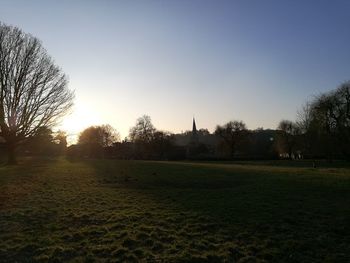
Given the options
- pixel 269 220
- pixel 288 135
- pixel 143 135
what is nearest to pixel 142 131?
pixel 143 135

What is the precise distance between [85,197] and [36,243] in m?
8.66

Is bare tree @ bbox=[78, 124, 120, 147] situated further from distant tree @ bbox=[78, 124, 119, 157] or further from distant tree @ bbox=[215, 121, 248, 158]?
distant tree @ bbox=[215, 121, 248, 158]

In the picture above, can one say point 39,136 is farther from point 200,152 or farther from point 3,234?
point 200,152

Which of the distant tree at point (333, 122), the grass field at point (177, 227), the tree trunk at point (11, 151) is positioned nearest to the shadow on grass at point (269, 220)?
the grass field at point (177, 227)

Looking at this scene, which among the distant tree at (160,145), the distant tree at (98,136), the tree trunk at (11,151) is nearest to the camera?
the tree trunk at (11,151)

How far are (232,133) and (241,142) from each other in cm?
412

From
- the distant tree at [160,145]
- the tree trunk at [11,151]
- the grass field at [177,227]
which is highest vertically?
the distant tree at [160,145]

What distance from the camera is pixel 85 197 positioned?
62.7ft

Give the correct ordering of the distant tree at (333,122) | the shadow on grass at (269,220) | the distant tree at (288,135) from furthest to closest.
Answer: the distant tree at (288,135) < the distant tree at (333,122) < the shadow on grass at (269,220)

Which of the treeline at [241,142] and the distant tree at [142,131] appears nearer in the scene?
the treeline at [241,142]

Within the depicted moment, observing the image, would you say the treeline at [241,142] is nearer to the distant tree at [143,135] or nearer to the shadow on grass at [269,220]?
the distant tree at [143,135]

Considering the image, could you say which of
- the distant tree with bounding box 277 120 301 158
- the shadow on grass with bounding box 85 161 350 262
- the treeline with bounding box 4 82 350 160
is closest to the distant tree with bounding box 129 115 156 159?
the treeline with bounding box 4 82 350 160

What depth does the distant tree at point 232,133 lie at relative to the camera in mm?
119625

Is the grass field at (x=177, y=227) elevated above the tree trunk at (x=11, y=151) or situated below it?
below
